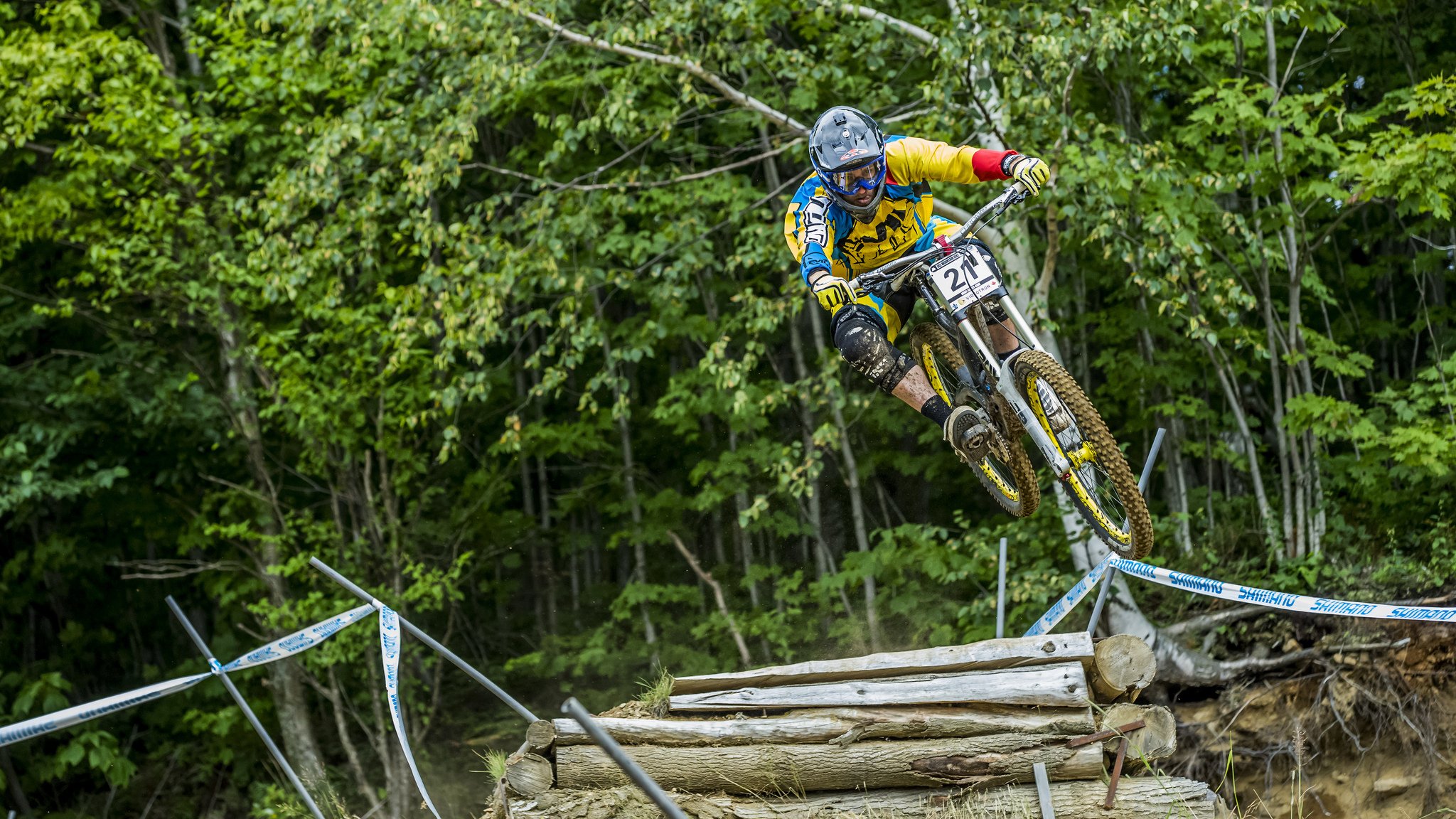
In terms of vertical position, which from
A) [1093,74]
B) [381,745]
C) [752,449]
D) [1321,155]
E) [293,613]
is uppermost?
[1093,74]

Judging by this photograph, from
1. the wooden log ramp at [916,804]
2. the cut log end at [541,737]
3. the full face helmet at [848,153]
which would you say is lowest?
the wooden log ramp at [916,804]

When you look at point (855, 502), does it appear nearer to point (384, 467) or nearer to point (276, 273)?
point (384, 467)

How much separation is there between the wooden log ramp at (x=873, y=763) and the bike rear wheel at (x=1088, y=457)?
875 mm

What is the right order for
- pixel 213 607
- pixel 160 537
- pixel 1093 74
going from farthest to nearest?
1. pixel 213 607
2. pixel 160 537
3. pixel 1093 74

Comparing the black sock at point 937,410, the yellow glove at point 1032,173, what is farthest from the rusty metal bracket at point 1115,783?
the yellow glove at point 1032,173

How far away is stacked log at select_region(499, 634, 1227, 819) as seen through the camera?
4.99m

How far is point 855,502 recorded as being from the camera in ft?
40.6

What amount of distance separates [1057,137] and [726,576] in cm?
765

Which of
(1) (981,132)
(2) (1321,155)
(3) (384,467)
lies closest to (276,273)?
(3) (384,467)

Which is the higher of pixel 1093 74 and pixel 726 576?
pixel 1093 74

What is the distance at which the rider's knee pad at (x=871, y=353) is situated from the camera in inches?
207

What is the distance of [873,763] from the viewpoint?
16.4 ft

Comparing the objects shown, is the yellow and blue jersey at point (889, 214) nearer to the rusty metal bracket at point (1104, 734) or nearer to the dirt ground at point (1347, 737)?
the rusty metal bracket at point (1104, 734)

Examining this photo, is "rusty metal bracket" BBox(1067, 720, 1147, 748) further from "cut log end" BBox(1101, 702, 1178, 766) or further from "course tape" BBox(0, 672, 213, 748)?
"course tape" BBox(0, 672, 213, 748)
